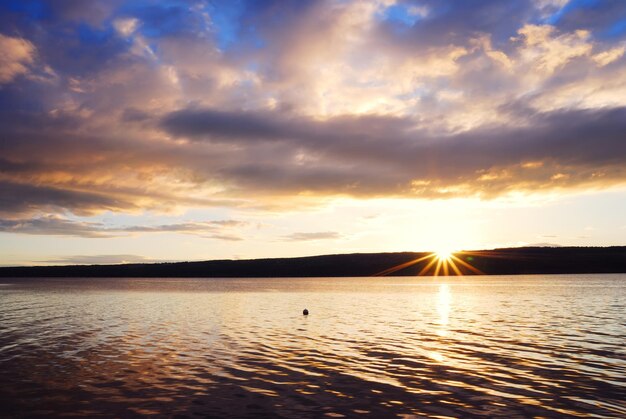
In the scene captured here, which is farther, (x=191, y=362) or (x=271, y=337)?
(x=271, y=337)

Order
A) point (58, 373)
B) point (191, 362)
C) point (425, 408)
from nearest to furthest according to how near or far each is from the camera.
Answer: point (425, 408), point (58, 373), point (191, 362)

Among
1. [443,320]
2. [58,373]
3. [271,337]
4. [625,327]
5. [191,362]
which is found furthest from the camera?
[443,320]

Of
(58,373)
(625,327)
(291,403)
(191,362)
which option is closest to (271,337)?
(191,362)

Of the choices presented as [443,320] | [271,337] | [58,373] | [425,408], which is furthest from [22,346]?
[443,320]

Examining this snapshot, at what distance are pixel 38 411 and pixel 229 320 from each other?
109ft

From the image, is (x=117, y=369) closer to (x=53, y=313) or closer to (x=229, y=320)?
(x=229, y=320)

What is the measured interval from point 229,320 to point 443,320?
2357 centimetres

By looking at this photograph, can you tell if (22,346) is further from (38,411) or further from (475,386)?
(475,386)

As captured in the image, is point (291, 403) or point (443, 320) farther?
point (443, 320)

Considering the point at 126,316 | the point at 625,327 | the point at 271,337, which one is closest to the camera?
the point at 271,337

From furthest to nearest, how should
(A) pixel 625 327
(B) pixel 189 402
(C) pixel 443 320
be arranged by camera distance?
(C) pixel 443 320, (A) pixel 625 327, (B) pixel 189 402

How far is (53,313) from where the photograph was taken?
60312 millimetres

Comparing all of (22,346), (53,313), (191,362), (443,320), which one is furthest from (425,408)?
(53,313)

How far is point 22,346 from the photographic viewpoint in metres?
34.4
